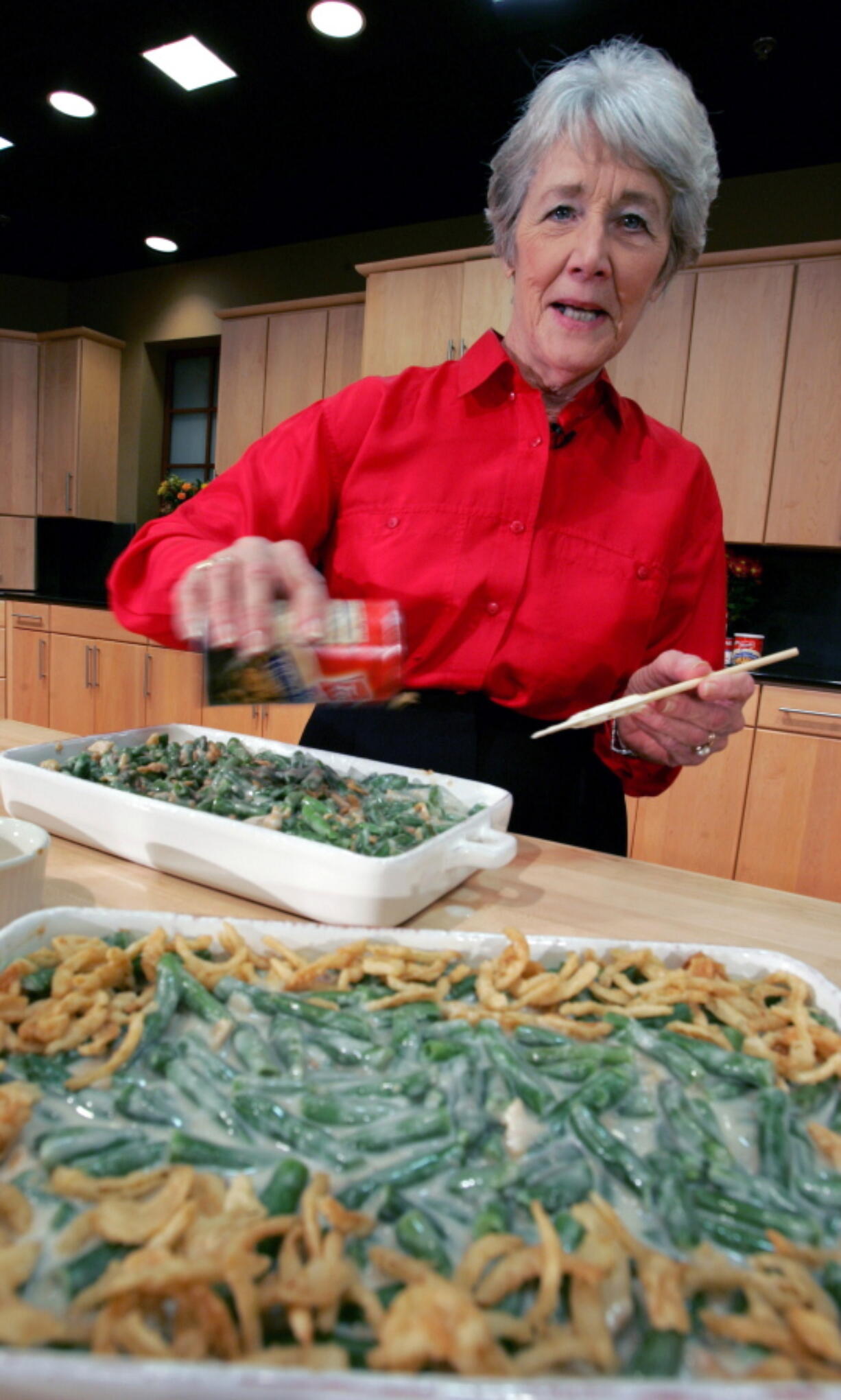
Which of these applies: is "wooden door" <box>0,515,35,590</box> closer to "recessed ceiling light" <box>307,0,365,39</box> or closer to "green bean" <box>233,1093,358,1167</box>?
"recessed ceiling light" <box>307,0,365,39</box>

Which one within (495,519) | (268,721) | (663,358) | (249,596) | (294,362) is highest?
(294,362)

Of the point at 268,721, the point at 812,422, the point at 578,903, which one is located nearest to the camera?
the point at 578,903

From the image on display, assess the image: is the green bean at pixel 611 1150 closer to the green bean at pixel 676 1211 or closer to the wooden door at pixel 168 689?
the green bean at pixel 676 1211

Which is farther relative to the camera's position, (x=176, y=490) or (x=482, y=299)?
(x=176, y=490)

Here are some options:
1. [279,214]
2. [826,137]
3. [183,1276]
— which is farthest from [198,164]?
[183,1276]

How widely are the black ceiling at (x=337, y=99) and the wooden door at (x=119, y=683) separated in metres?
2.30

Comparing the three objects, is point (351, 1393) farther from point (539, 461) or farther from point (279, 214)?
point (279, 214)

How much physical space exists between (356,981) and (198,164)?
411cm

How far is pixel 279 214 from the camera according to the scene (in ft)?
13.9

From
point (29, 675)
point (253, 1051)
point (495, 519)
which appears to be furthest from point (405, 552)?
point (29, 675)

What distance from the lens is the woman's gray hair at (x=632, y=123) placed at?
124 cm

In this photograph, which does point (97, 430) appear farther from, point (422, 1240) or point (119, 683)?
point (422, 1240)

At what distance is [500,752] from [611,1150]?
0.90 metres

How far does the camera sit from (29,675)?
187 inches
